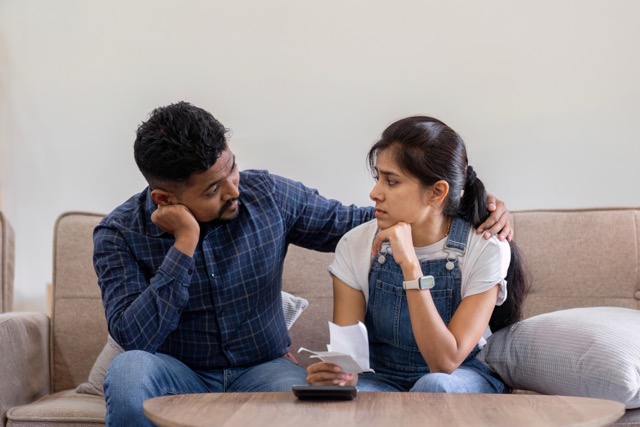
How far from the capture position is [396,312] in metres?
1.92

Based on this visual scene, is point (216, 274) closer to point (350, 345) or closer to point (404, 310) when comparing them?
point (404, 310)

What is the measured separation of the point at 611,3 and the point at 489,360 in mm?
1420

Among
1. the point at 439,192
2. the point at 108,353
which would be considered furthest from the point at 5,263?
the point at 439,192

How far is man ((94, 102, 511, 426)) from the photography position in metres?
1.85

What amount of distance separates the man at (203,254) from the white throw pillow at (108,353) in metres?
0.18

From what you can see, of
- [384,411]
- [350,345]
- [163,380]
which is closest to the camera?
[384,411]

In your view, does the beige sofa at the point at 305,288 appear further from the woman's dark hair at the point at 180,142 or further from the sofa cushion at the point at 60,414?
the woman's dark hair at the point at 180,142

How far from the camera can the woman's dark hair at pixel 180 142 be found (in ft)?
6.02

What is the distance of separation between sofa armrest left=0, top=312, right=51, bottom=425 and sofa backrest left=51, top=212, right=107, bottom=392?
0.04 m

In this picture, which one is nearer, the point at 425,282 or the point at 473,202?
the point at 425,282

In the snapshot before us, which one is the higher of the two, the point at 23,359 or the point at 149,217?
the point at 149,217

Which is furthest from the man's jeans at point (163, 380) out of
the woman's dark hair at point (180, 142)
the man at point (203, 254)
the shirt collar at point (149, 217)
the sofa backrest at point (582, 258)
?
the sofa backrest at point (582, 258)

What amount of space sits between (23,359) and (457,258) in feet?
3.88

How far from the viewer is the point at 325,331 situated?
243 centimetres
